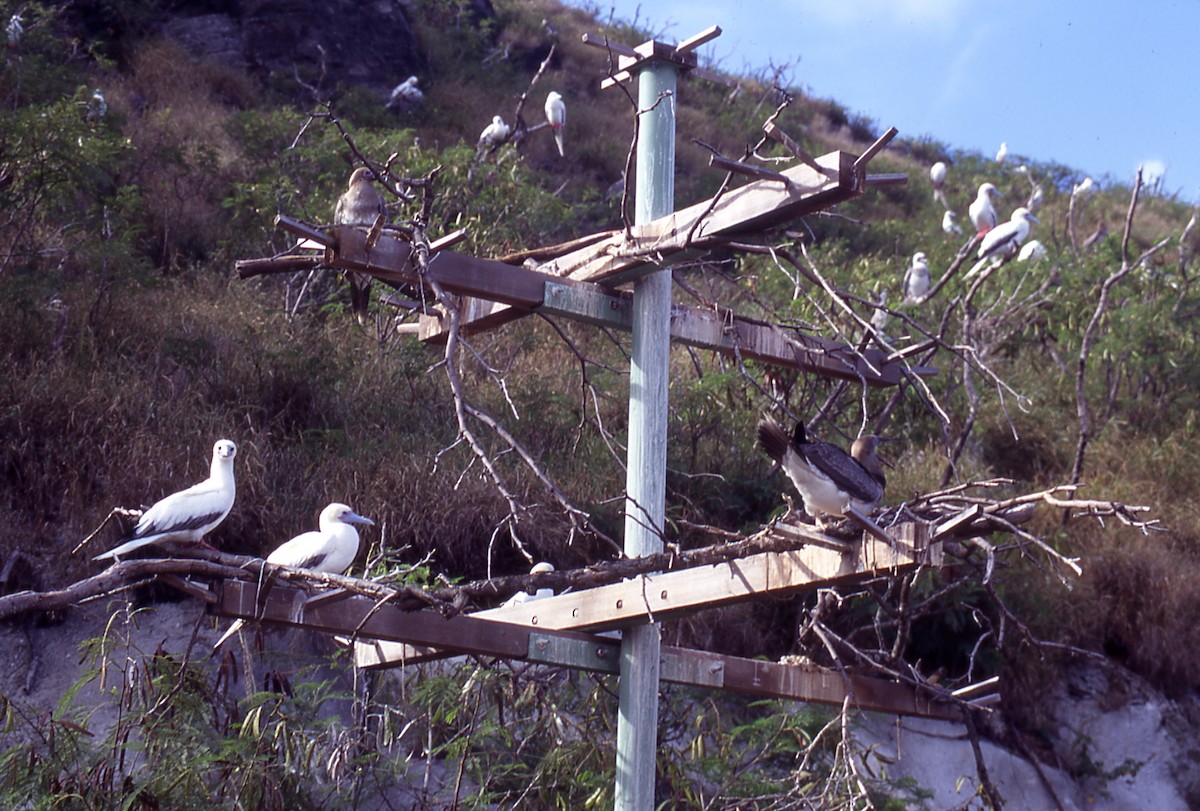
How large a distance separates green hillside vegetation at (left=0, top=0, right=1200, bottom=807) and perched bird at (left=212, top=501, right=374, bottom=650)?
11.6 inches

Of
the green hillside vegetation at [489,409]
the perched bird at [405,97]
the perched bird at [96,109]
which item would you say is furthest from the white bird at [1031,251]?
the perched bird at [96,109]

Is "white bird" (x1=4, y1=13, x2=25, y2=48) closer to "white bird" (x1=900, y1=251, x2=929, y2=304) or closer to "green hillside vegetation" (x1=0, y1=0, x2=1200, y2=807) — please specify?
"green hillside vegetation" (x1=0, y1=0, x2=1200, y2=807)

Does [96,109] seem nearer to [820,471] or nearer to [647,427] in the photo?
[647,427]

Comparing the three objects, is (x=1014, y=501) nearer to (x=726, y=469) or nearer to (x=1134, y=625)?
(x=726, y=469)

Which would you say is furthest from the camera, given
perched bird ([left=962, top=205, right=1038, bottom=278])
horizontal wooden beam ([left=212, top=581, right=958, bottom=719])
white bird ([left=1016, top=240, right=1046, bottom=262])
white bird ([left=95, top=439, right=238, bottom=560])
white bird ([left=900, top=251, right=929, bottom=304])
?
white bird ([left=1016, top=240, right=1046, bottom=262])

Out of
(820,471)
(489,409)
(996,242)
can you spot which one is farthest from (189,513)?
(996,242)

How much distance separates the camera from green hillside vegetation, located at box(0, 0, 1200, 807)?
706 centimetres

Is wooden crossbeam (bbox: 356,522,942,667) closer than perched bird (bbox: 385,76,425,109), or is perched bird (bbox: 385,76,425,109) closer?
wooden crossbeam (bbox: 356,522,942,667)

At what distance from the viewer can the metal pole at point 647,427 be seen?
13.3 feet

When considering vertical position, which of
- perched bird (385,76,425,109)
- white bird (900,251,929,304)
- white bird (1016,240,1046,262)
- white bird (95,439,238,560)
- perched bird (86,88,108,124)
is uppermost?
perched bird (385,76,425,109)

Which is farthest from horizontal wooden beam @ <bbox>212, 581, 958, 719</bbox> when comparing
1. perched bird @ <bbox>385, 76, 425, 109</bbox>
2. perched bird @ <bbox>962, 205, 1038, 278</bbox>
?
perched bird @ <bbox>385, 76, 425, 109</bbox>

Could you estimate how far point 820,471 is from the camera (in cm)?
413

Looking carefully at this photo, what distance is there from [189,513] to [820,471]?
8.35ft

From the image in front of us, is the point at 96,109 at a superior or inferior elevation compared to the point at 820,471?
superior
